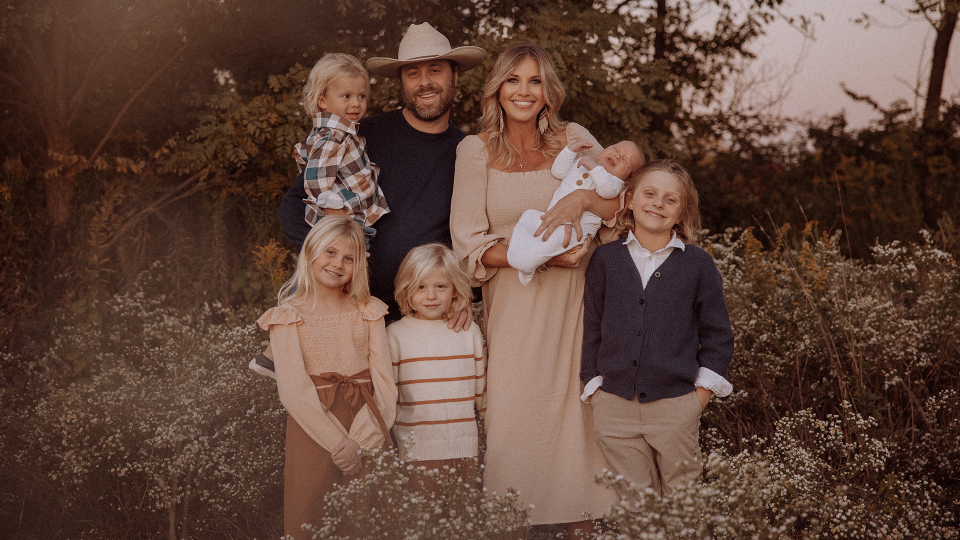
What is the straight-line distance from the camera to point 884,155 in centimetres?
926

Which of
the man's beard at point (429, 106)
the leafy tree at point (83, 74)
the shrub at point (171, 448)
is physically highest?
the leafy tree at point (83, 74)

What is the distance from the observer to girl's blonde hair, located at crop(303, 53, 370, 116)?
3.30 meters

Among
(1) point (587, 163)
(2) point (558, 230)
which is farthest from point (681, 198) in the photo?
(2) point (558, 230)

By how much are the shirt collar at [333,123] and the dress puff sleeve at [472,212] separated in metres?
0.56

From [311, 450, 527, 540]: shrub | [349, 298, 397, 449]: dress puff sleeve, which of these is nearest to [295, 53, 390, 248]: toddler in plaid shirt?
[349, 298, 397, 449]: dress puff sleeve

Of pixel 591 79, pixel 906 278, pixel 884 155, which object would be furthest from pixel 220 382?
pixel 884 155

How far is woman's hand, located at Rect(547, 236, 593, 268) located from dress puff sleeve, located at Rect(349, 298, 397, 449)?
74cm

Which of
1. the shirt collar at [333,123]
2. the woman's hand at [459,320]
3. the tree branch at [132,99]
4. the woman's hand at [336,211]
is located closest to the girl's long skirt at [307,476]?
the woman's hand at [459,320]

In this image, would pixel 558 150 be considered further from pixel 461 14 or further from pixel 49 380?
pixel 49 380

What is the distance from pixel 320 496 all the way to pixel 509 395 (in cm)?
85

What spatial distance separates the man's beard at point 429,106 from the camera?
3391 millimetres

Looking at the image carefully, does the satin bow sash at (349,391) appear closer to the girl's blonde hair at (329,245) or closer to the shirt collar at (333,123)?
the girl's blonde hair at (329,245)

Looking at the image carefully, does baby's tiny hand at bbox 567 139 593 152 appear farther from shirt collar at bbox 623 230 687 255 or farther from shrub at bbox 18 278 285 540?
shrub at bbox 18 278 285 540

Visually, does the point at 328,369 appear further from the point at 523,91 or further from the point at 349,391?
the point at 523,91
